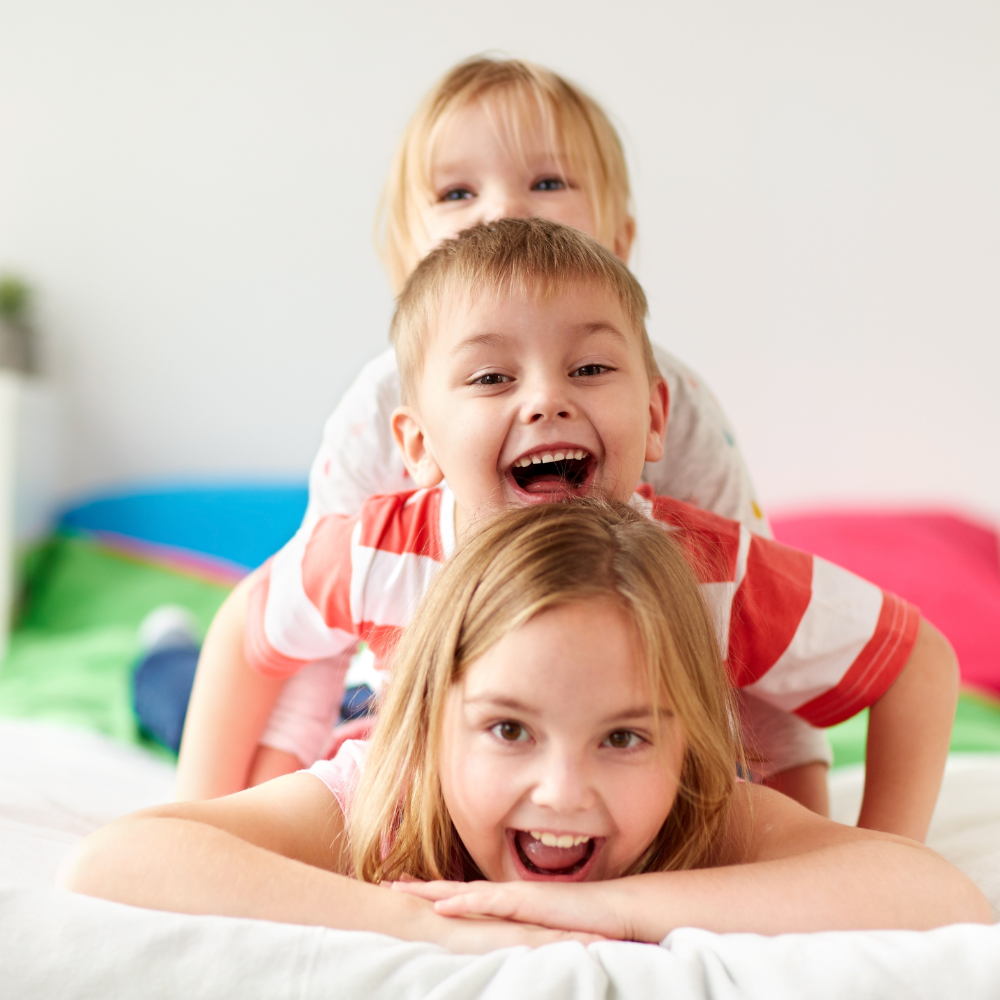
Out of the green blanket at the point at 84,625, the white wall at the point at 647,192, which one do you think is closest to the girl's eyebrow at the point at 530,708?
the green blanket at the point at 84,625

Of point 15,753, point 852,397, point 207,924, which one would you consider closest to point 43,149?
point 15,753

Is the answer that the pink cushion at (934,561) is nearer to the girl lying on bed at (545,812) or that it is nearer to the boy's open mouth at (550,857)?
the girl lying on bed at (545,812)

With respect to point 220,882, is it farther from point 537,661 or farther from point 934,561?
point 934,561

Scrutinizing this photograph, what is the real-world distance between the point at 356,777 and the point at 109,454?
1809mm

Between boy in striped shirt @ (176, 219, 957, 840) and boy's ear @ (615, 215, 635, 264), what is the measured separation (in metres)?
0.34

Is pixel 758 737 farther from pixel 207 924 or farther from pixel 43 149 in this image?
pixel 43 149

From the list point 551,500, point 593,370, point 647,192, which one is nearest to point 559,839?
point 551,500

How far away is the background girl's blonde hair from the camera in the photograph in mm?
695

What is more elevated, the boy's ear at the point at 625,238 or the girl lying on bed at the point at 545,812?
the boy's ear at the point at 625,238

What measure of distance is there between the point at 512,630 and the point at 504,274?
0.32m

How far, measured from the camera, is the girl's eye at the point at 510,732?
2.21 ft

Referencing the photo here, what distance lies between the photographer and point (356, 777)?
2.68ft

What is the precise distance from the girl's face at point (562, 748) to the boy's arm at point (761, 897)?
40 mm

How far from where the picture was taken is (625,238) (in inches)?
50.9
